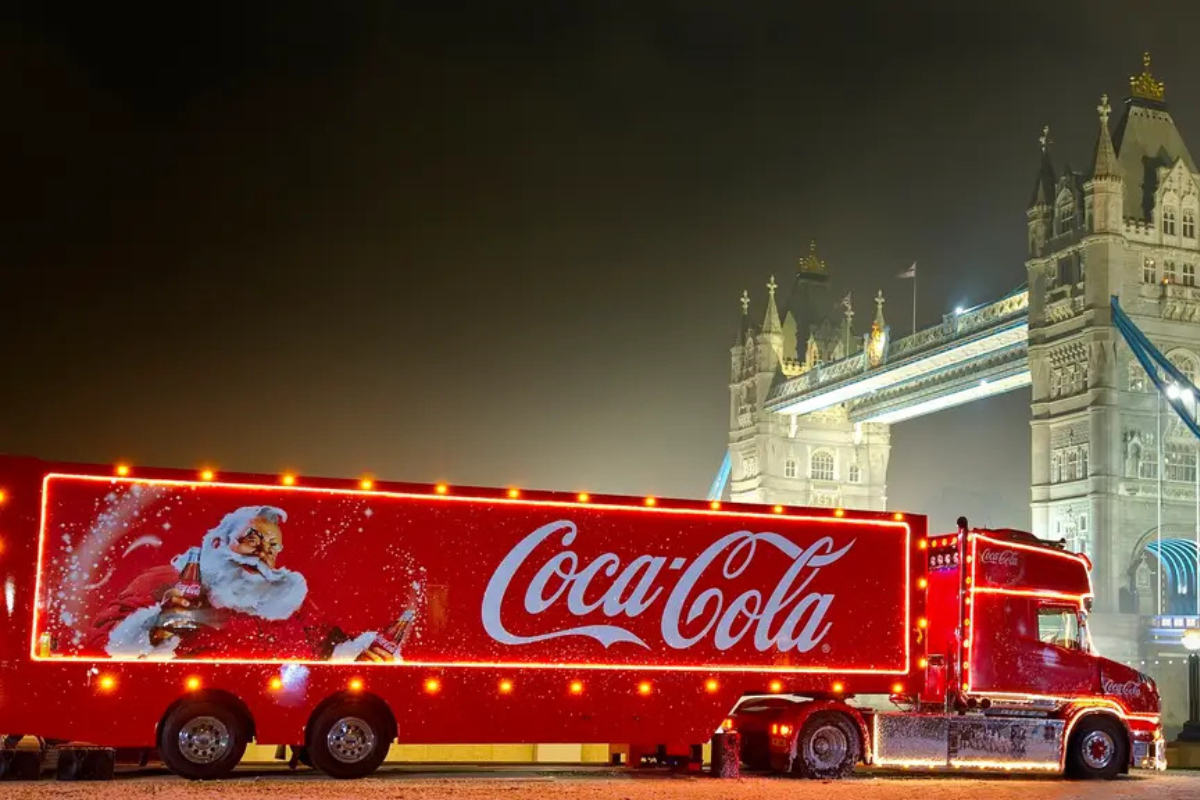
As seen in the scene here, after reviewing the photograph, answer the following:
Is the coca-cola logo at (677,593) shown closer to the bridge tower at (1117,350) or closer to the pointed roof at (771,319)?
the bridge tower at (1117,350)

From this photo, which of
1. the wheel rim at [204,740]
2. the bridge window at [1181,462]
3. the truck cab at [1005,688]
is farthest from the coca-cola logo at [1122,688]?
the bridge window at [1181,462]

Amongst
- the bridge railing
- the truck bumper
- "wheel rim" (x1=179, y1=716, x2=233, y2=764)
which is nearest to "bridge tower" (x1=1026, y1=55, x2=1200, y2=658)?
the bridge railing

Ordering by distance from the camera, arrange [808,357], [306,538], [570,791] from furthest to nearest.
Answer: [808,357]
[306,538]
[570,791]

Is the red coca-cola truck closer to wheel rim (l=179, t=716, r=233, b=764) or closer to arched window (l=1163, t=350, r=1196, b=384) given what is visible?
wheel rim (l=179, t=716, r=233, b=764)

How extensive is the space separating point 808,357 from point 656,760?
93285mm

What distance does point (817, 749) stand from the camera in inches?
803

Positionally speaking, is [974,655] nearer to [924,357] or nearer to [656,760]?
[656,760]

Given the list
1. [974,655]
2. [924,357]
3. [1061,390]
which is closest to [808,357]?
[924,357]

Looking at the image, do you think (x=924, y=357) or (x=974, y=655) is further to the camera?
(x=924, y=357)

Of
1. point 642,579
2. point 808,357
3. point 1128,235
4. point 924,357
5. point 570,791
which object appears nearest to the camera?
point 570,791

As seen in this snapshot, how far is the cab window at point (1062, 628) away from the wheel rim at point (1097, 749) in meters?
1.24

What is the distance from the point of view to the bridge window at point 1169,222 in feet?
213

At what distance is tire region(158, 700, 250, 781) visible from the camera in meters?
18.0

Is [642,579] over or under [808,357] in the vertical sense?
under
